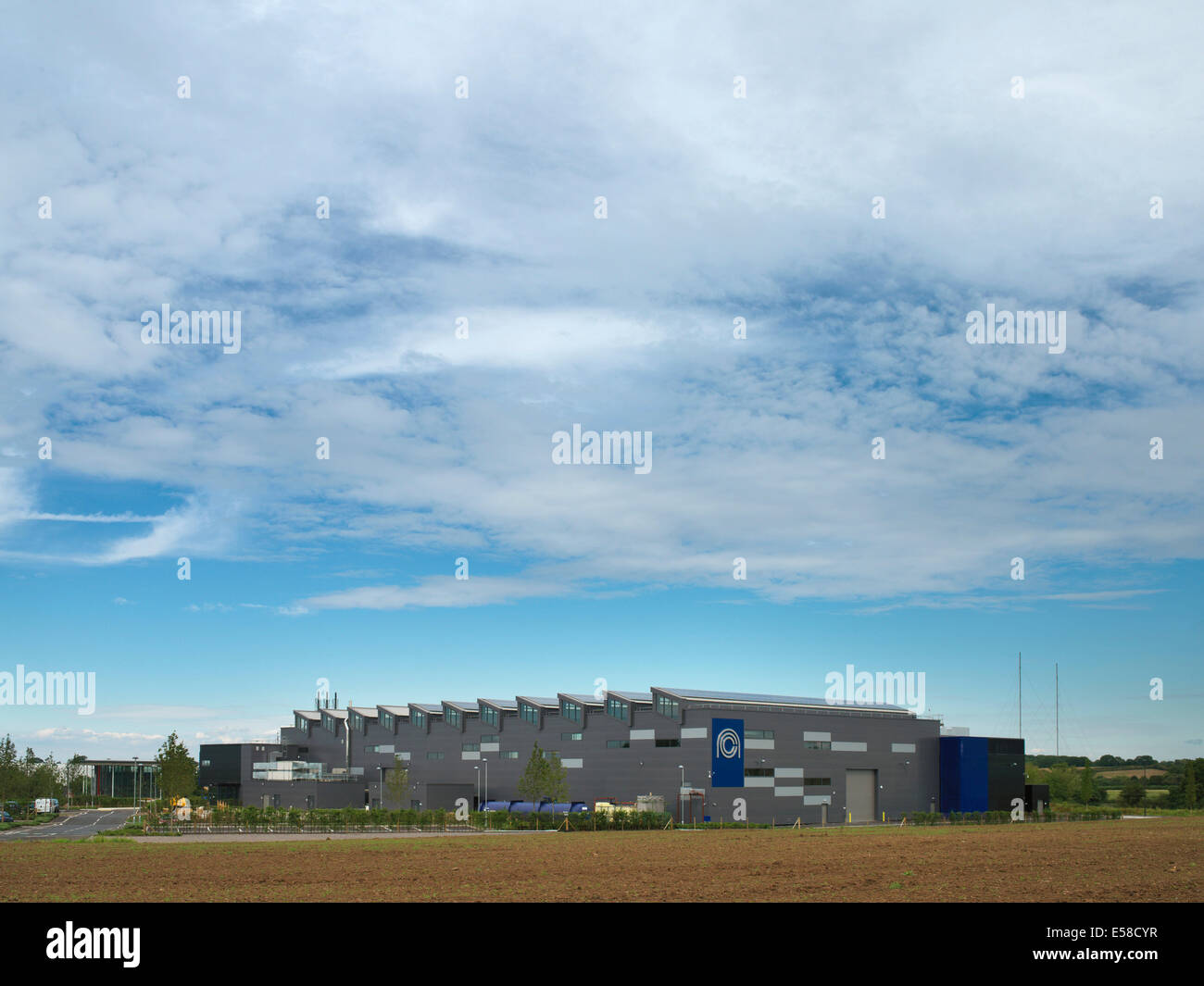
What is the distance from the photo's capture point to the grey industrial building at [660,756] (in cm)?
8962

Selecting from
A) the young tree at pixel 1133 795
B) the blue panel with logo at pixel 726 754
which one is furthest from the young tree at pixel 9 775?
the young tree at pixel 1133 795

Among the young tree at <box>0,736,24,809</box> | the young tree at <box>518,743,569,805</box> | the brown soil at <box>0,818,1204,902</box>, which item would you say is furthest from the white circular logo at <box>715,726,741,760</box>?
the young tree at <box>0,736,24,809</box>

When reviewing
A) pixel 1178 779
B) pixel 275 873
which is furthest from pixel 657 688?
pixel 1178 779

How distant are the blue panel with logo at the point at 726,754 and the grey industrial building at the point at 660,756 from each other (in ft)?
0.34

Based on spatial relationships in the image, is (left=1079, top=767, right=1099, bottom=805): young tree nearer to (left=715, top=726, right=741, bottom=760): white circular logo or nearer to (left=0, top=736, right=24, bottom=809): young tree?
(left=715, top=726, right=741, bottom=760): white circular logo

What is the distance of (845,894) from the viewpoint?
29.6 metres

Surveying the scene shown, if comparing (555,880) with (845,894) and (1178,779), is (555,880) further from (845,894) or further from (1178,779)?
(1178,779)

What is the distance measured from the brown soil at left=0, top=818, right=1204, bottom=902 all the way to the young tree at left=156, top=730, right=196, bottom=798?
101 ft

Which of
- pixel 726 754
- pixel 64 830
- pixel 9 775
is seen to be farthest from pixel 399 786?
pixel 9 775

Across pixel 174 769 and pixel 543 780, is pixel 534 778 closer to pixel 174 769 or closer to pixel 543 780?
pixel 543 780

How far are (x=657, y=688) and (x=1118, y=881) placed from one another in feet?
201

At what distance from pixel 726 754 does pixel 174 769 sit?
44428mm

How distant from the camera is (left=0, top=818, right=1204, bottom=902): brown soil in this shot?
2948cm

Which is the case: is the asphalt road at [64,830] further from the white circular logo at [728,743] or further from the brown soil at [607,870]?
the white circular logo at [728,743]
